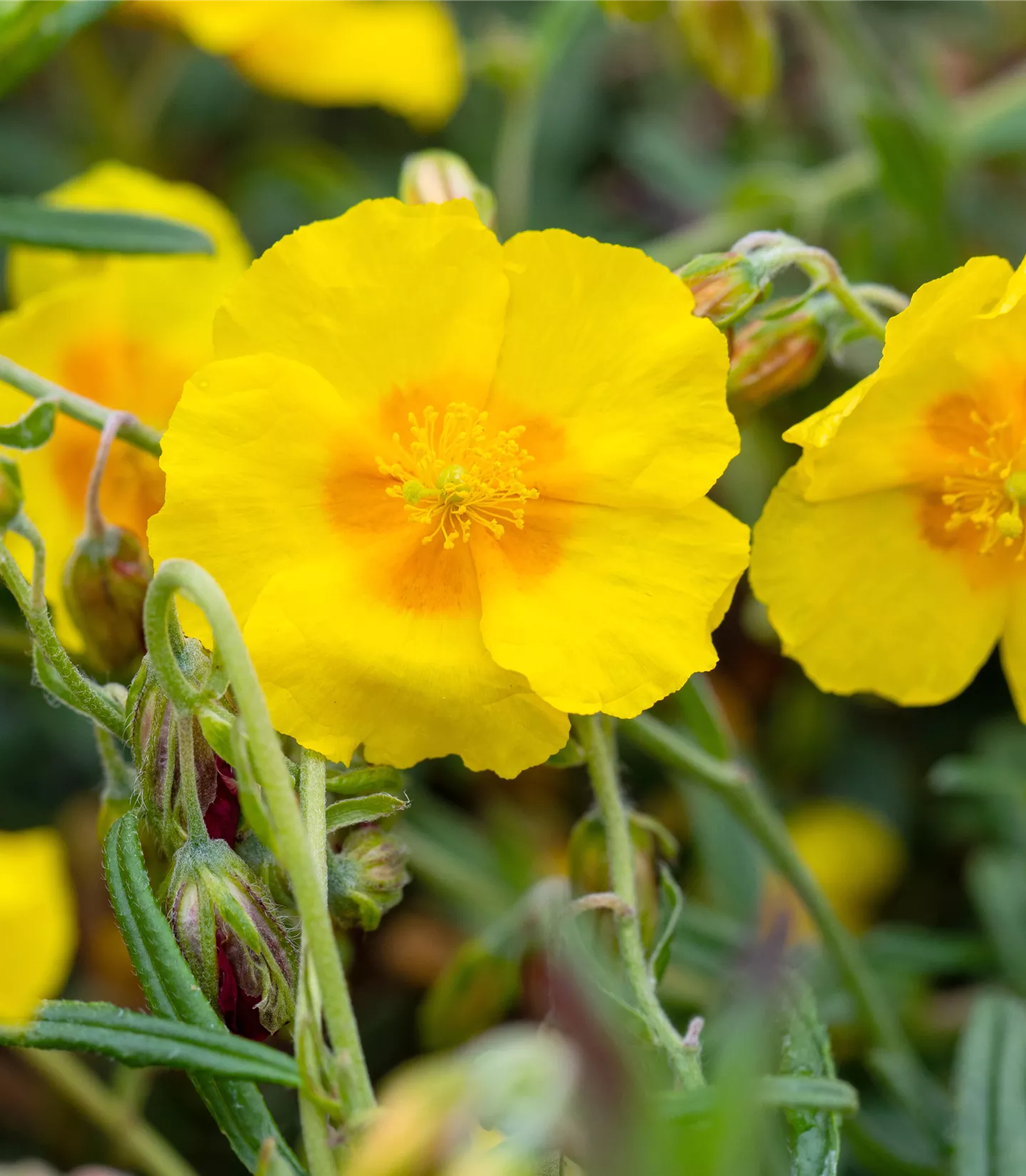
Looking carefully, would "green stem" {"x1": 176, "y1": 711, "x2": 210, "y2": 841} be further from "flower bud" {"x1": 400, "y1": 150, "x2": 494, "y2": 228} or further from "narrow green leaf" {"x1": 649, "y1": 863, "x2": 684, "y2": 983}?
"flower bud" {"x1": 400, "y1": 150, "x2": 494, "y2": 228}

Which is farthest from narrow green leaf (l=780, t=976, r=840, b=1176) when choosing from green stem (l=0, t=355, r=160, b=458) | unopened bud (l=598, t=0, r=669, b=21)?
unopened bud (l=598, t=0, r=669, b=21)

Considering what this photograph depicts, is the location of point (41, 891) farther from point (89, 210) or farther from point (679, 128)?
point (679, 128)

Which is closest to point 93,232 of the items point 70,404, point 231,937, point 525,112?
point 70,404

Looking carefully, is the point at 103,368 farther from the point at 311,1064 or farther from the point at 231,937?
the point at 311,1064

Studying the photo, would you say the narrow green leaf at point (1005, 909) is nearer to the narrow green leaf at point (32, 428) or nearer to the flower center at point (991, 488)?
the flower center at point (991, 488)

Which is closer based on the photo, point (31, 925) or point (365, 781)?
point (365, 781)

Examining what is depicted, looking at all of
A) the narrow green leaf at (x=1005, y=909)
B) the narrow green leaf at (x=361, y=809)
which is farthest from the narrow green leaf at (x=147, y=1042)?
the narrow green leaf at (x=1005, y=909)
